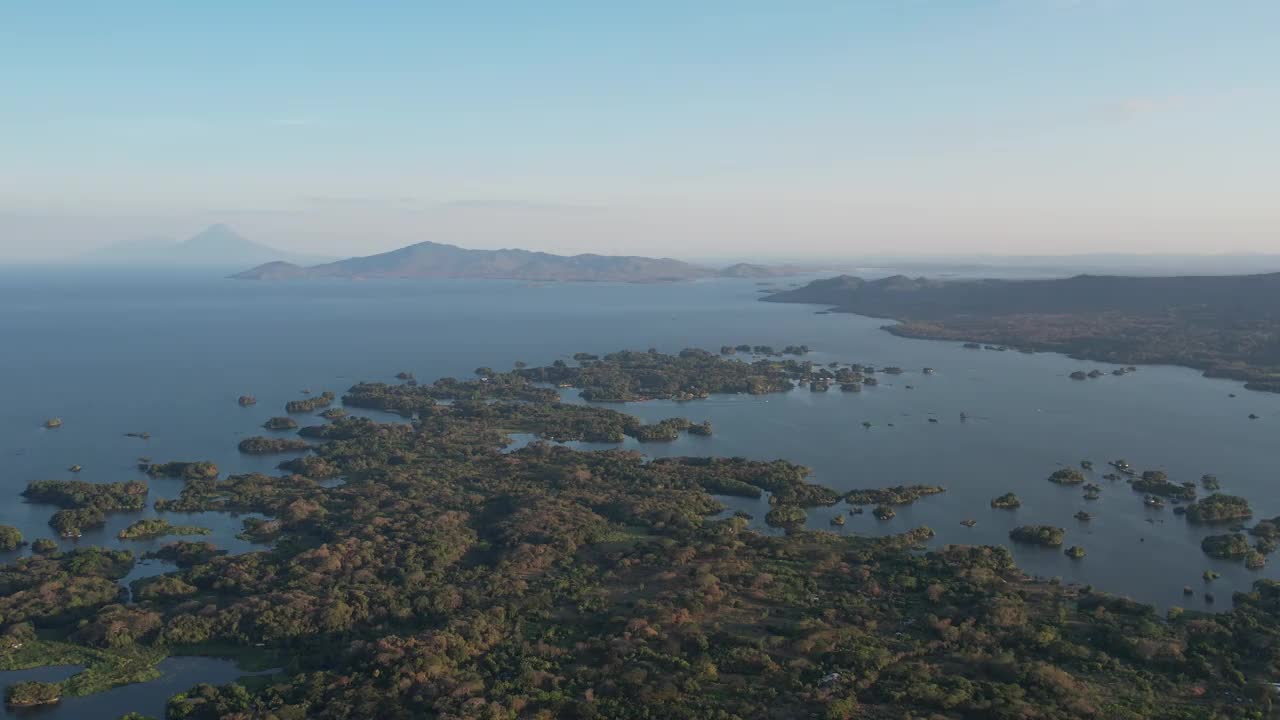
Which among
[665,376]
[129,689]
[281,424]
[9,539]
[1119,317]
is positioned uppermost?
[1119,317]

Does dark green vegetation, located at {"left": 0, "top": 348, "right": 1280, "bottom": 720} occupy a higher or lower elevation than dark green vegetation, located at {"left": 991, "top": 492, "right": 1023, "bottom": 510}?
lower

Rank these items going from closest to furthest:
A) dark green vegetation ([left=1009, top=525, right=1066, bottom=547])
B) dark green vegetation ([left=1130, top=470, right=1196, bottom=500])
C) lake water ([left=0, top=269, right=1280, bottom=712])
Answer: dark green vegetation ([left=1009, top=525, right=1066, bottom=547]), lake water ([left=0, top=269, right=1280, bottom=712]), dark green vegetation ([left=1130, top=470, right=1196, bottom=500])

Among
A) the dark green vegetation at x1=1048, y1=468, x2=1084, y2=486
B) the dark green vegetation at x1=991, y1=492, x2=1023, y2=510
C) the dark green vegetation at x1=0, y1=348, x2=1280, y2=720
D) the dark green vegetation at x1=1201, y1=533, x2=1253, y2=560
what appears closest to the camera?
the dark green vegetation at x1=0, y1=348, x2=1280, y2=720

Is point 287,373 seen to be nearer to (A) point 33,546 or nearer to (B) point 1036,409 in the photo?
(A) point 33,546

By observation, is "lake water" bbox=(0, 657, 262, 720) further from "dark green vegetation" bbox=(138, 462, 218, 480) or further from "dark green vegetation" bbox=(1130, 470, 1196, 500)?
"dark green vegetation" bbox=(1130, 470, 1196, 500)

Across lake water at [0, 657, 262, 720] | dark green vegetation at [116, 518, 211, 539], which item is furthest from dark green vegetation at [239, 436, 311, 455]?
lake water at [0, 657, 262, 720]

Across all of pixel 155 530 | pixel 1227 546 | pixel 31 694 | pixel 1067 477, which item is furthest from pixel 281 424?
pixel 1227 546

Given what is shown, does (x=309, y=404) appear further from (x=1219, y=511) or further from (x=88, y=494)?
(x=1219, y=511)

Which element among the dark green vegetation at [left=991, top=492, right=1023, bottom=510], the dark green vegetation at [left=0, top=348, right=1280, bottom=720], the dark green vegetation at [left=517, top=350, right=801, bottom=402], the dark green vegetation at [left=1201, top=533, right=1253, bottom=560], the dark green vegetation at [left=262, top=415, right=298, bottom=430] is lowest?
the dark green vegetation at [left=0, top=348, right=1280, bottom=720]

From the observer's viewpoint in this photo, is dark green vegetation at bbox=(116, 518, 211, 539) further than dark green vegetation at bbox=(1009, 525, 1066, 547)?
Yes
